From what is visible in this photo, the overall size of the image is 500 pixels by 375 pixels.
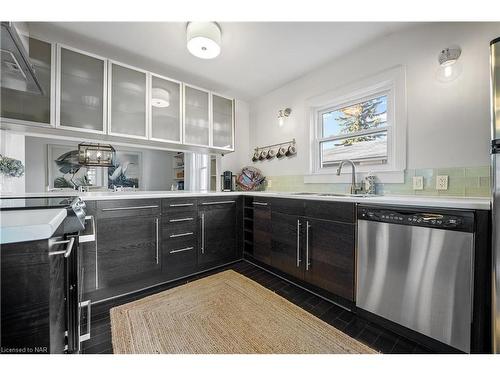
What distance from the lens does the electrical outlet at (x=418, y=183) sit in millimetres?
1709

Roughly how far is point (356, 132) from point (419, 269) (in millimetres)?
1479

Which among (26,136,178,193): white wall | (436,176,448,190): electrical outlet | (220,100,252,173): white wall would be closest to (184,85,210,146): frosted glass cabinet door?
(26,136,178,193): white wall

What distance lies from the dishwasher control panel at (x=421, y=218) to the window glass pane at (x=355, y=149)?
2.83ft

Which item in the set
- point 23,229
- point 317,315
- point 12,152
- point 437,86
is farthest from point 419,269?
point 12,152

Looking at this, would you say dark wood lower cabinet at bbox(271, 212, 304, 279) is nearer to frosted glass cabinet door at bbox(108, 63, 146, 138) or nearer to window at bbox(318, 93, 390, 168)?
window at bbox(318, 93, 390, 168)

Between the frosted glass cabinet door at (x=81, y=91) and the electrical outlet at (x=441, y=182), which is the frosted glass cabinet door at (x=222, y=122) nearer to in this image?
the frosted glass cabinet door at (x=81, y=91)

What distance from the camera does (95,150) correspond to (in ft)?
7.86

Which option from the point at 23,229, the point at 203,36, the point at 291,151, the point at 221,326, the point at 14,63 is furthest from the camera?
the point at 291,151

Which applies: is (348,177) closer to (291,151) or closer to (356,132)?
(356,132)

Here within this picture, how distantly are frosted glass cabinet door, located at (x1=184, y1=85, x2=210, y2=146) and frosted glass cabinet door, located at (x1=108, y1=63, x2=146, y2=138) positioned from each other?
49cm

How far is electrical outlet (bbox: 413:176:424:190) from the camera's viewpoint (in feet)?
5.61

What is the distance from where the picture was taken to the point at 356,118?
2279 mm

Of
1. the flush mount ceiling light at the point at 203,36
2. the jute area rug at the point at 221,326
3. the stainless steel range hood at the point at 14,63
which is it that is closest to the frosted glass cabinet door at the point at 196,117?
the flush mount ceiling light at the point at 203,36
